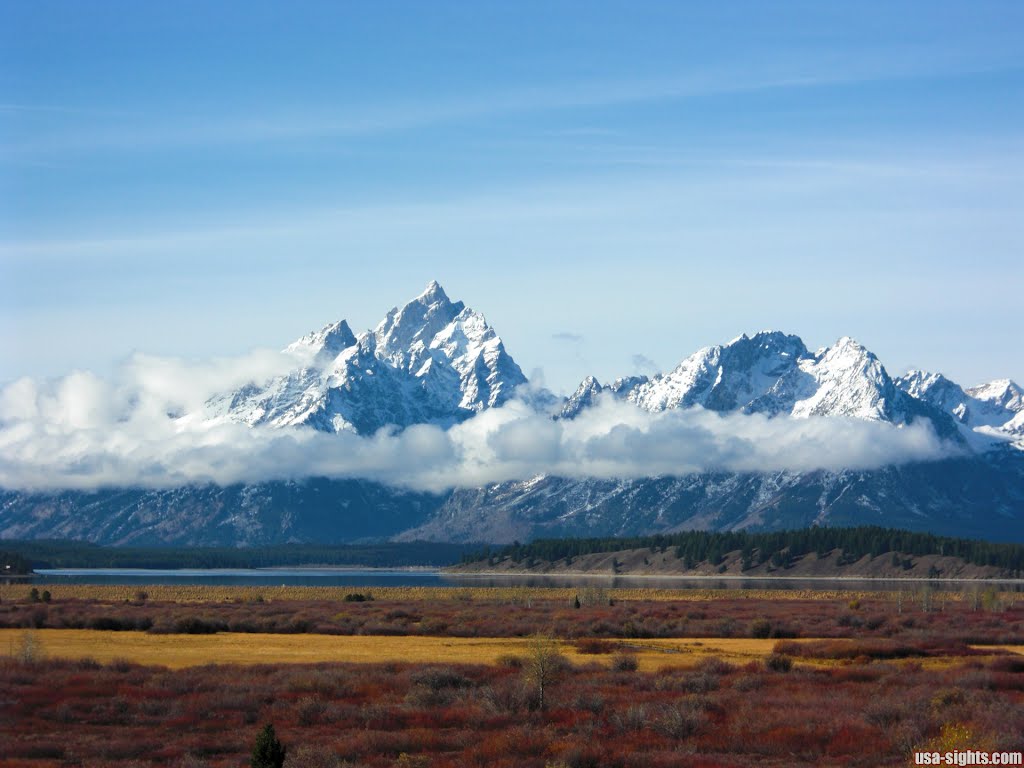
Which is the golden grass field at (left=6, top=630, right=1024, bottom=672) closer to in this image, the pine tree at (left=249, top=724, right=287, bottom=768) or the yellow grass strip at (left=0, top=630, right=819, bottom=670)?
the yellow grass strip at (left=0, top=630, right=819, bottom=670)

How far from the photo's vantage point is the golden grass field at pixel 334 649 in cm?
7050

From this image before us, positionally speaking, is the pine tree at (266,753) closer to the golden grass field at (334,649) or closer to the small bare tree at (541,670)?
the small bare tree at (541,670)

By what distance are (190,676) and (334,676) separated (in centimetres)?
648

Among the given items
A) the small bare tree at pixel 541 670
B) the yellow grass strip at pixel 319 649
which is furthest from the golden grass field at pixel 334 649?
the small bare tree at pixel 541 670

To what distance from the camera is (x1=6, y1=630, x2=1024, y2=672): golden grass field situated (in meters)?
70.5

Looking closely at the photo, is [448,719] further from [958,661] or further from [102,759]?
Result: [958,661]

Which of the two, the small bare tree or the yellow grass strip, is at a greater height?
the small bare tree

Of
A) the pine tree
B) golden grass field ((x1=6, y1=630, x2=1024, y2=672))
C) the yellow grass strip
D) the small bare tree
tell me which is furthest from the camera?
the yellow grass strip

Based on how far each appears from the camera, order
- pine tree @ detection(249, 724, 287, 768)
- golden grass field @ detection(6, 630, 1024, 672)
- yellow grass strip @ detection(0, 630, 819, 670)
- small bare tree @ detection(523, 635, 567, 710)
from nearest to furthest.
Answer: pine tree @ detection(249, 724, 287, 768) → small bare tree @ detection(523, 635, 567, 710) → golden grass field @ detection(6, 630, 1024, 672) → yellow grass strip @ detection(0, 630, 819, 670)

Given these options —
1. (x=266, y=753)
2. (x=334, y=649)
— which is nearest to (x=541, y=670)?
(x=266, y=753)

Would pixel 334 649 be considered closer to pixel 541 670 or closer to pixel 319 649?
pixel 319 649

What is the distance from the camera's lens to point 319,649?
7881cm

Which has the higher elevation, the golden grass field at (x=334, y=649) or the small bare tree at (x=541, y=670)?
the small bare tree at (x=541, y=670)

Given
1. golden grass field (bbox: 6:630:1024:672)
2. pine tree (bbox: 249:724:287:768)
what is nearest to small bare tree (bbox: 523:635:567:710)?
golden grass field (bbox: 6:630:1024:672)
